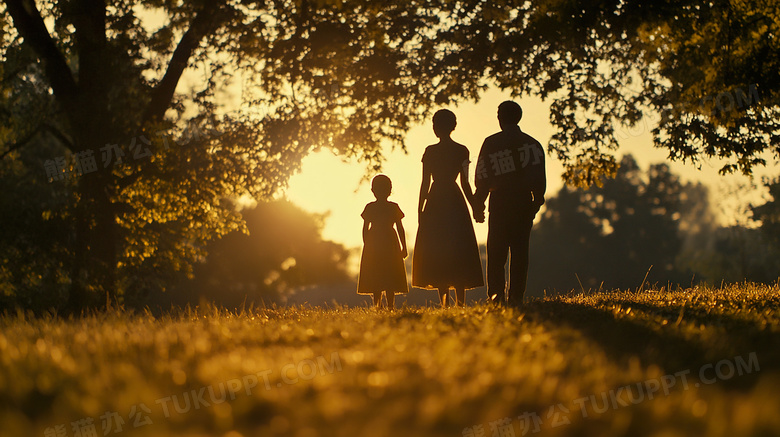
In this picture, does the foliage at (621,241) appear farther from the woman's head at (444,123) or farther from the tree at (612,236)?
the woman's head at (444,123)

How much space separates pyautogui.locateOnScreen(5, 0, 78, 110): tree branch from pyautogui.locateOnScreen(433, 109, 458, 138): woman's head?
1040 centimetres

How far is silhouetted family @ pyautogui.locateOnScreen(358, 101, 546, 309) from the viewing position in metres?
10.9

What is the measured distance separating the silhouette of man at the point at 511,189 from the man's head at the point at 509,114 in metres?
0.14

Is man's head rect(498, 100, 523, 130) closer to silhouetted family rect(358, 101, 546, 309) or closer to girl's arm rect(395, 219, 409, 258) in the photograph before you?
silhouetted family rect(358, 101, 546, 309)

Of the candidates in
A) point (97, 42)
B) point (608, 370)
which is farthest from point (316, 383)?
point (97, 42)

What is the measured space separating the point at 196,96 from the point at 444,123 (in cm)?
1085

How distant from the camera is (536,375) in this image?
14.0ft

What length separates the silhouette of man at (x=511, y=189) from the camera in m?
10.8

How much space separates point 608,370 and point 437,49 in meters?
14.9

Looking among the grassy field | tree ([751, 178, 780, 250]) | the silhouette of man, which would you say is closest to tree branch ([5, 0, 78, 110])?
the silhouette of man

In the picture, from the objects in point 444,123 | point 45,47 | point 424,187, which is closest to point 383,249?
point 424,187

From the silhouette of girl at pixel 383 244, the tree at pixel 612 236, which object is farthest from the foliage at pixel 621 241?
the silhouette of girl at pixel 383 244

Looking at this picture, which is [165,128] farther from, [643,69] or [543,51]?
[643,69]

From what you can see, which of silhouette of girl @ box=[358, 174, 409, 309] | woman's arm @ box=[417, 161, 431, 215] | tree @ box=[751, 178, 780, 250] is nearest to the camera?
woman's arm @ box=[417, 161, 431, 215]
